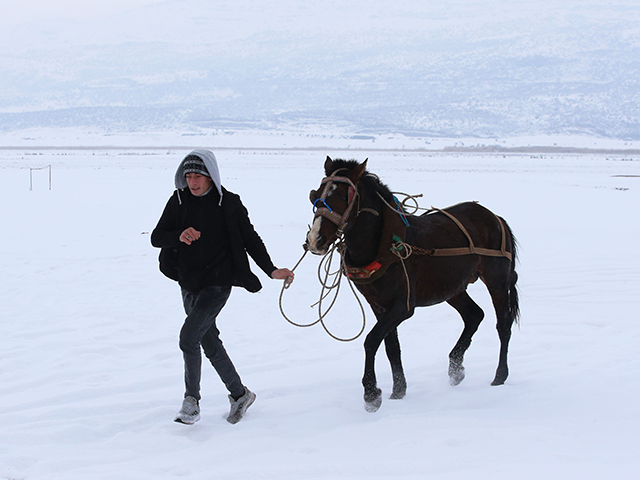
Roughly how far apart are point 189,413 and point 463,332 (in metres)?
2.35

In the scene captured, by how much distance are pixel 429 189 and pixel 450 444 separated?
18.5 m

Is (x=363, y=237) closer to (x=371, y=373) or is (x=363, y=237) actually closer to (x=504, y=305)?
(x=371, y=373)

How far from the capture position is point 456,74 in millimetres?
164750

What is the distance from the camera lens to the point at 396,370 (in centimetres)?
423

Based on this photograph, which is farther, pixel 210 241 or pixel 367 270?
pixel 367 270

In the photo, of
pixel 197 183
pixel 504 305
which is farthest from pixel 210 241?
pixel 504 305

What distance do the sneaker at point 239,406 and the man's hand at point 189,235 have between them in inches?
45.1

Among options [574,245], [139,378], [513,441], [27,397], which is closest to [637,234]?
[574,245]

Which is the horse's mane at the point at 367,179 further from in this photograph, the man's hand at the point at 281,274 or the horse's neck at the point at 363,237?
the man's hand at the point at 281,274

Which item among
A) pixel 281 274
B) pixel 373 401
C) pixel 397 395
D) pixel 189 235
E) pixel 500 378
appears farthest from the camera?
pixel 500 378

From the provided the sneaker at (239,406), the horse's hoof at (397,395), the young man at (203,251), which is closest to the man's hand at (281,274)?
the young man at (203,251)

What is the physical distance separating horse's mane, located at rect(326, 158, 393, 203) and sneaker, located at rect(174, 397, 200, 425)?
69.4 inches

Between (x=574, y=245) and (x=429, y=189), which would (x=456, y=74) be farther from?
(x=574, y=245)

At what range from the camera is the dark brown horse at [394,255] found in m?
3.78
